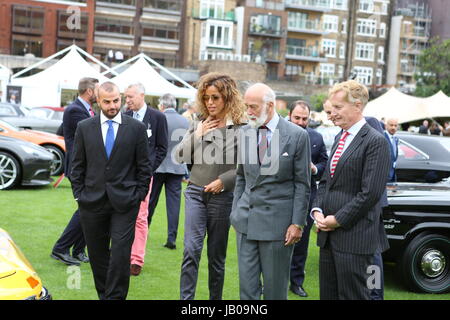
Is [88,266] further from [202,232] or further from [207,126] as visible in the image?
[207,126]

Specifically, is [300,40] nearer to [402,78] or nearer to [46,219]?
[402,78]

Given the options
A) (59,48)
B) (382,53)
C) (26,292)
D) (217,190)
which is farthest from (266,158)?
(382,53)

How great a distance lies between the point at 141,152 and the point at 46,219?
4.92 metres

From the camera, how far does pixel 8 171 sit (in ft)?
41.0

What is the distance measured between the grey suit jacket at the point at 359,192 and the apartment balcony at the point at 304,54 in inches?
2773

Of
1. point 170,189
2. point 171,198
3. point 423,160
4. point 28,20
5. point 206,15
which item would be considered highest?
point 206,15

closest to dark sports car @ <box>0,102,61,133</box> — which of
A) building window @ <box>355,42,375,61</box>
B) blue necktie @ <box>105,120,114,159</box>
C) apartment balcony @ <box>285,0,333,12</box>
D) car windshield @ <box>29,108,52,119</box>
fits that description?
car windshield @ <box>29,108,52,119</box>

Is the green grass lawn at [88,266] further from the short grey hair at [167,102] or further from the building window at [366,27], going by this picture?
the building window at [366,27]

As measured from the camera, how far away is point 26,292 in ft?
14.2

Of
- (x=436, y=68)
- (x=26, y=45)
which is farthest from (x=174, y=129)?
(x=26, y=45)

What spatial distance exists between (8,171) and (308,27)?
2603 inches

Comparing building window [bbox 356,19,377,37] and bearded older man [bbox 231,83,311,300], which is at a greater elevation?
building window [bbox 356,19,377,37]

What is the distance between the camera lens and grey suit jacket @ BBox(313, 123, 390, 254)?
445 centimetres

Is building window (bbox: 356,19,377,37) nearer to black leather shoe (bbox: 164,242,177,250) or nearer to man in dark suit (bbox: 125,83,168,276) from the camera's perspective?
black leather shoe (bbox: 164,242,177,250)
